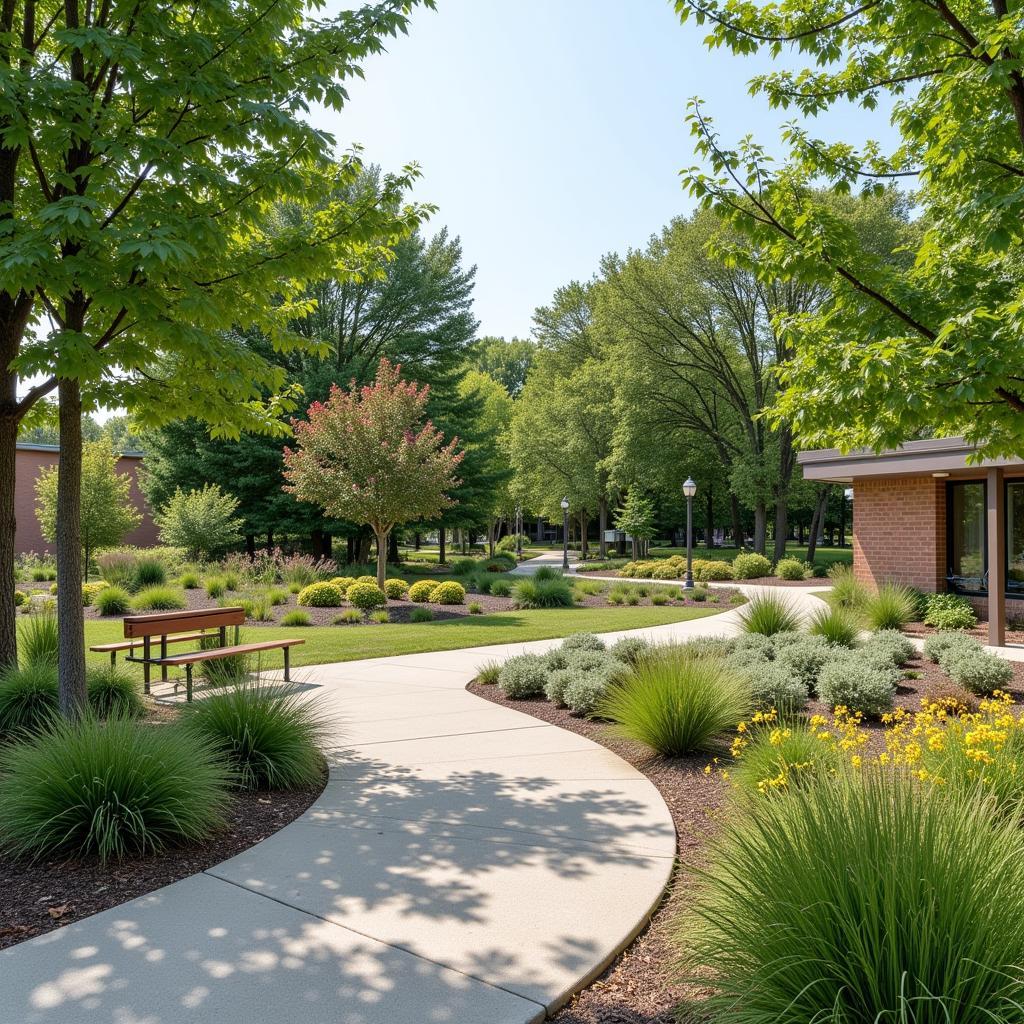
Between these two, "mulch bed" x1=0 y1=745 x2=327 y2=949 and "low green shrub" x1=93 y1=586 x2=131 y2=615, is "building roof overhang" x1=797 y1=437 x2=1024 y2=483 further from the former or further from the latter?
"low green shrub" x1=93 y1=586 x2=131 y2=615

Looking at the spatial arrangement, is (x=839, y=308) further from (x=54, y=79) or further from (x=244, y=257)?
(x=54, y=79)

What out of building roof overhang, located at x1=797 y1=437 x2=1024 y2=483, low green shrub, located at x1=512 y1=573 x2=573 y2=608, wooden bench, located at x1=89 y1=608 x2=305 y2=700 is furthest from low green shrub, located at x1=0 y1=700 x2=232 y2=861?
low green shrub, located at x1=512 y1=573 x2=573 y2=608

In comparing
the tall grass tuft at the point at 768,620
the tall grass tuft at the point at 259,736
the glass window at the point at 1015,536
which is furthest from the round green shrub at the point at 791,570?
the tall grass tuft at the point at 259,736

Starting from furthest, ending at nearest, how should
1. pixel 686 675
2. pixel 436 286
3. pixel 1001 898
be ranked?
pixel 436 286
pixel 686 675
pixel 1001 898

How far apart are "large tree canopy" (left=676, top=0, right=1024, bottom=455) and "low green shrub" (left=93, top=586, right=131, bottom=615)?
612 inches

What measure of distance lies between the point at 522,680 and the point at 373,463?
1184 centimetres

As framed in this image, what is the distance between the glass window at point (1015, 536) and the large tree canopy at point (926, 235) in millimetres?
9344

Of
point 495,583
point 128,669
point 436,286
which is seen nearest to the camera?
Result: point 128,669

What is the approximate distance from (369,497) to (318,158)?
44.1ft

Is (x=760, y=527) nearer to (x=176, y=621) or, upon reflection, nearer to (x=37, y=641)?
(x=176, y=621)

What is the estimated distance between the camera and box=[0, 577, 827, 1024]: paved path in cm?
284

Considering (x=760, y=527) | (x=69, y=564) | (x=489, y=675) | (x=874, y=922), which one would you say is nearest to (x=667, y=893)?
(x=874, y=922)

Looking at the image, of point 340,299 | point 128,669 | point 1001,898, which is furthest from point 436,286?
point 1001,898

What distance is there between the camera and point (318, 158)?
6.06m
